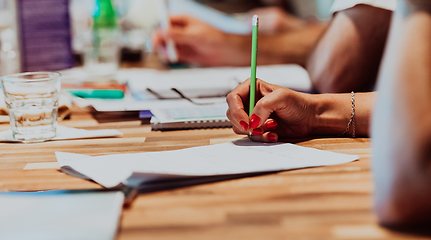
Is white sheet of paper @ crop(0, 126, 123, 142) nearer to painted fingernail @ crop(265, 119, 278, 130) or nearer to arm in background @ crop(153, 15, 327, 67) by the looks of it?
painted fingernail @ crop(265, 119, 278, 130)

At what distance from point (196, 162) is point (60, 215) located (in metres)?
0.20

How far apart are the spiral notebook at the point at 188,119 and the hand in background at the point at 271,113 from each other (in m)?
0.10

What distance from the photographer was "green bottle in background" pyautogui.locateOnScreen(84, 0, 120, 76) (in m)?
1.54

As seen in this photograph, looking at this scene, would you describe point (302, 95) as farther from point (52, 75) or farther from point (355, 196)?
point (52, 75)

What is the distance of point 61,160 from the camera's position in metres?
0.60

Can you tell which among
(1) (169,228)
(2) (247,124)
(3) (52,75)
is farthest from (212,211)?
(3) (52,75)

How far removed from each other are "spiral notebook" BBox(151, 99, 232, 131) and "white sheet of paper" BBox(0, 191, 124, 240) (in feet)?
1.11

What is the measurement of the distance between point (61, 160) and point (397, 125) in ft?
1.43

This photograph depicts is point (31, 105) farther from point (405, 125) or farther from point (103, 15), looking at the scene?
point (103, 15)

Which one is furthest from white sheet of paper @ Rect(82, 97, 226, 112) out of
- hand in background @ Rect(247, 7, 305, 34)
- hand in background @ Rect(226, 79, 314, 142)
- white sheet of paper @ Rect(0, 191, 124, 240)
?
hand in background @ Rect(247, 7, 305, 34)

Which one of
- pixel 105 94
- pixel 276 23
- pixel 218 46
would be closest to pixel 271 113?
pixel 105 94

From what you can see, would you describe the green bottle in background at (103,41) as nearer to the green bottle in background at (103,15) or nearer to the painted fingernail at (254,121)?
the green bottle in background at (103,15)

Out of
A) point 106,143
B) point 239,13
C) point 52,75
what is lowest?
point 106,143

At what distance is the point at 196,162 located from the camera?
56 centimetres
